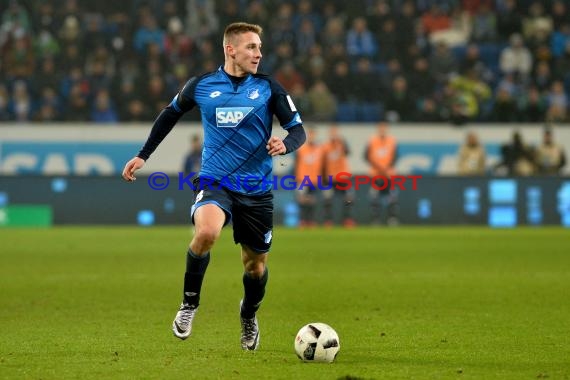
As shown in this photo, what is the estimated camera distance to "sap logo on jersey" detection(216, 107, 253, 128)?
7.28 metres

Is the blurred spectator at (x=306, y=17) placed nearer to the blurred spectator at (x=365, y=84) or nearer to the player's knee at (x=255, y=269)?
the blurred spectator at (x=365, y=84)

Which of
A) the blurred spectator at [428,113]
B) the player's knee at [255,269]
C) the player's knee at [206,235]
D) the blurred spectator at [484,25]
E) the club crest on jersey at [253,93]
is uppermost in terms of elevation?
the blurred spectator at [484,25]

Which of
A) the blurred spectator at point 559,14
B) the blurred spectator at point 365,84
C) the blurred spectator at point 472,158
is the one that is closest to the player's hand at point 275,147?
the blurred spectator at point 472,158

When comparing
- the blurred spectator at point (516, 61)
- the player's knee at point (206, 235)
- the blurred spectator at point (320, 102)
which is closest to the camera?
the player's knee at point (206, 235)

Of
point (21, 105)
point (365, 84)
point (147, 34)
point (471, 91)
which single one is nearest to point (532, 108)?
point (471, 91)

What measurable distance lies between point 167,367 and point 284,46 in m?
19.4

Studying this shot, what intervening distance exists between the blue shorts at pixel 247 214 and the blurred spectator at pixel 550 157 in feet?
56.6

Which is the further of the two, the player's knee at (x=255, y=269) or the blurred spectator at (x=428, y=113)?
the blurred spectator at (x=428, y=113)

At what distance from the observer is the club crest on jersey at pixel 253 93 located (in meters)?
7.32

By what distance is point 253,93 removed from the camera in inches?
289

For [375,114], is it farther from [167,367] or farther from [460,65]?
[167,367]

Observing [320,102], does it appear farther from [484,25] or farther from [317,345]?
[317,345]

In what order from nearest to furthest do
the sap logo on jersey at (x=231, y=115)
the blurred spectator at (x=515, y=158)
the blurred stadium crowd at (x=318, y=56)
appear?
the sap logo on jersey at (x=231, y=115)
the blurred spectator at (x=515, y=158)
the blurred stadium crowd at (x=318, y=56)

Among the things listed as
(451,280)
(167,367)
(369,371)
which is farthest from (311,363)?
(451,280)
